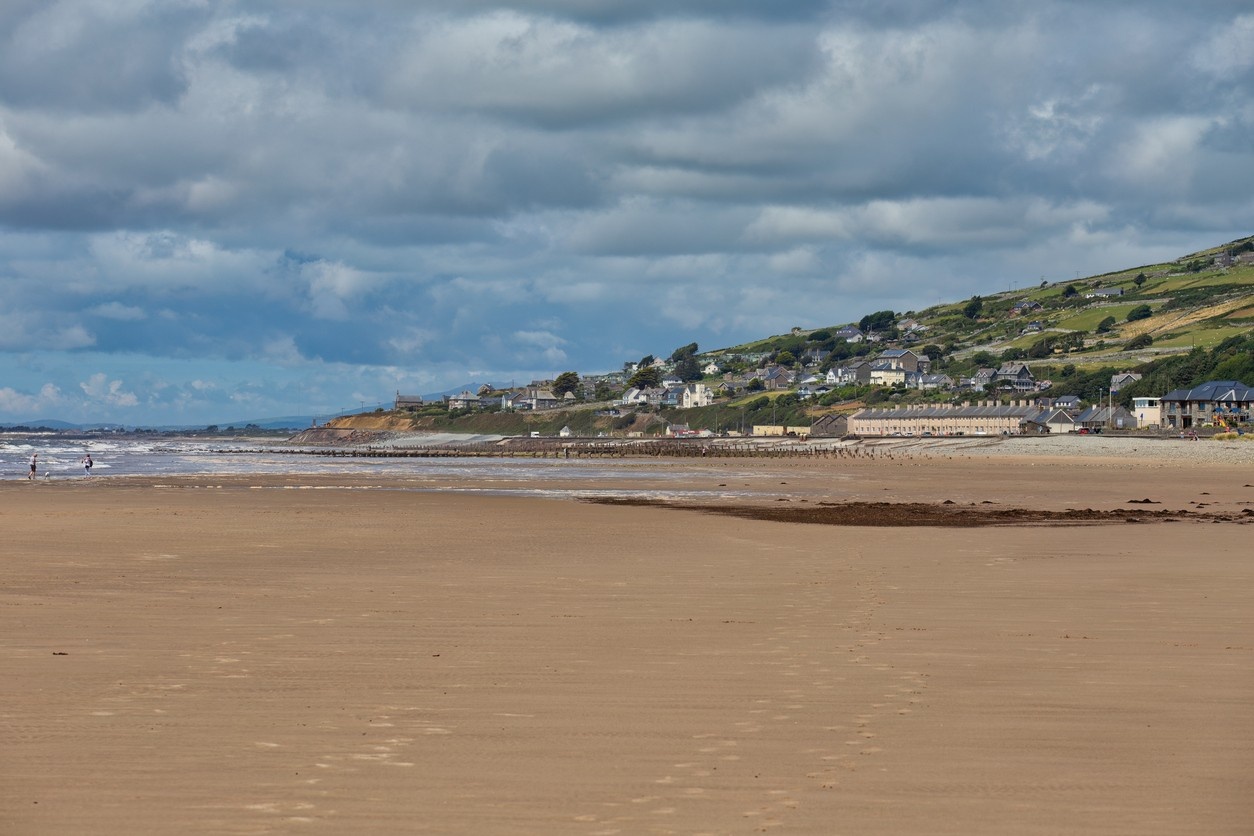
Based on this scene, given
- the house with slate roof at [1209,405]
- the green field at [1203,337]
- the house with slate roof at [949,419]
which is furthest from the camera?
the green field at [1203,337]

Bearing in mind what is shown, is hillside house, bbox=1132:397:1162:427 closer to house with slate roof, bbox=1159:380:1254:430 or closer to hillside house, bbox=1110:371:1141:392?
house with slate roof, bbox=1159:380:1254:430

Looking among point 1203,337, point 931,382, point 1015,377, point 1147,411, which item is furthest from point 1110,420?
point 931,382

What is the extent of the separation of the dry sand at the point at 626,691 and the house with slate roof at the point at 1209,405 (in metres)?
105

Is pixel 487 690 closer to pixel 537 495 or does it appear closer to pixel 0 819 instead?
pixel 0 819

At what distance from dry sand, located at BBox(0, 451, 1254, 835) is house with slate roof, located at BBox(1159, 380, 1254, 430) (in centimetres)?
10549

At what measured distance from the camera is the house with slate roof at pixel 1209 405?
11312 centimetres

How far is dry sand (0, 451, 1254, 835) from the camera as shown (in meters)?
6.02

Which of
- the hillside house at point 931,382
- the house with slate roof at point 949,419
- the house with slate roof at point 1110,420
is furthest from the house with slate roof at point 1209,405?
the hillside house at point 931,382

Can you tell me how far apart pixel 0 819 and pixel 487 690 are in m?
3.41

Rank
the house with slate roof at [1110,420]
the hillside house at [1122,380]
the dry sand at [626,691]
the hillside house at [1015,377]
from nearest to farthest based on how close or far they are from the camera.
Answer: the dry sand at [626,691], the house with slate roof at [1110,420], the hillside house at [1122,380], the hillside house at [1015,377]

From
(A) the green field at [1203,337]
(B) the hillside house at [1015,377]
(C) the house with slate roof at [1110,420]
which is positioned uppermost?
(A) the green field at [1203,337]

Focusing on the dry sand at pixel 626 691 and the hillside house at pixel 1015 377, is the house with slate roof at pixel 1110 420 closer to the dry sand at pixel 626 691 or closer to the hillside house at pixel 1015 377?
the hillside house at pixel 1015 377

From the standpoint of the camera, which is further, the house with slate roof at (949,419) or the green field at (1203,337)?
the green field at (1203,337)

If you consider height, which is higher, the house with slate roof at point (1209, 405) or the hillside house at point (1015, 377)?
the hillside house at point (1015, 377)
